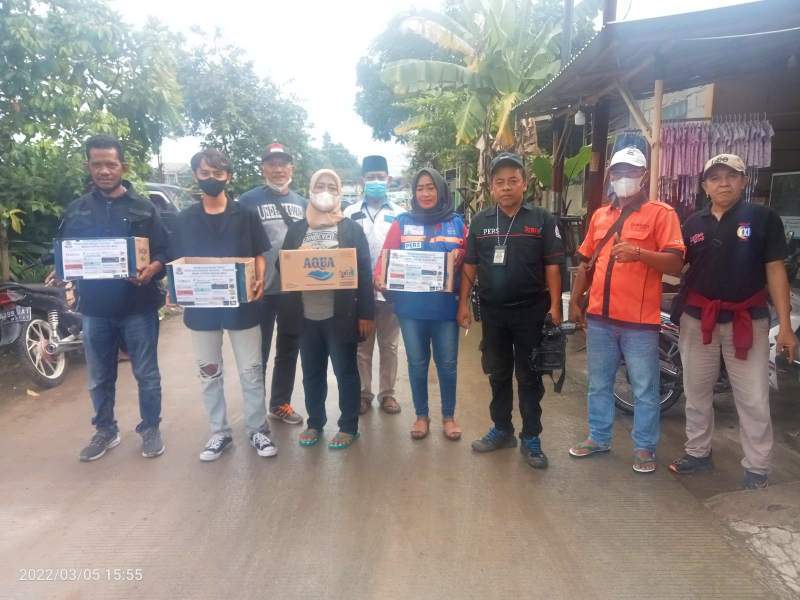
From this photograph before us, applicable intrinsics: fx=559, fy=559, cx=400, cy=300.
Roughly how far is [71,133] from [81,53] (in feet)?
2.83

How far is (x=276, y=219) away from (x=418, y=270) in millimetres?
1200

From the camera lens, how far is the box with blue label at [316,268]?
3.54 meters

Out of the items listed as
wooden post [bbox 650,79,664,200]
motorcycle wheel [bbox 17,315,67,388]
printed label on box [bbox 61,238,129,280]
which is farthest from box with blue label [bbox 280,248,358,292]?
wooden post [bbox 650,79,664,200]

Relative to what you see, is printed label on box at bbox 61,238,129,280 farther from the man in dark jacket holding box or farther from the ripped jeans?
the ripped jeans

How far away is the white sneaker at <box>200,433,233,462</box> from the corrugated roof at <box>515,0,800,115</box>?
3.95m

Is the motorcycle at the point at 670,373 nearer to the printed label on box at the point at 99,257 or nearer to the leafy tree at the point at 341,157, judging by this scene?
the printed label on box at the point at 99,257

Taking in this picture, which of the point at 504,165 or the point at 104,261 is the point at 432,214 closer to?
the point at 504,165

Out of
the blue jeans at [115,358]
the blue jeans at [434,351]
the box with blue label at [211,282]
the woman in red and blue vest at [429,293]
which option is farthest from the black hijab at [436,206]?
the blue jeans at [115,358]

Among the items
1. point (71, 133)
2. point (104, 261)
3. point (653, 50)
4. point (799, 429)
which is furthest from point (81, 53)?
point (799, 429)

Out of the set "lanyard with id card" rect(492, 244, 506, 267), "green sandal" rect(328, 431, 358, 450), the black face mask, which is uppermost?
the black face mask

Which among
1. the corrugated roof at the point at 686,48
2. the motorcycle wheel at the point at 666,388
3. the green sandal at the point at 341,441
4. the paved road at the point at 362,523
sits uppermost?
the corrugated roof at the point at 686,48

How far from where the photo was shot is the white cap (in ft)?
10.9

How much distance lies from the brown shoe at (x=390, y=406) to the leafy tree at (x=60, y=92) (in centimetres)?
423

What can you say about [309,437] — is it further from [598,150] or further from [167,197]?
[167,197]
